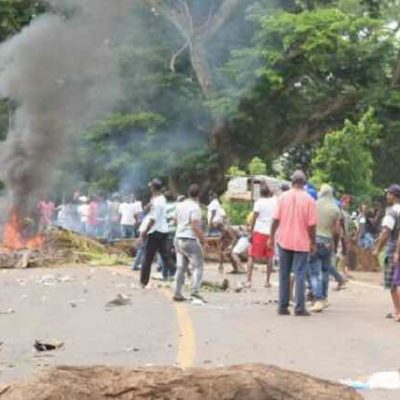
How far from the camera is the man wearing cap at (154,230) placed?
14.6 m

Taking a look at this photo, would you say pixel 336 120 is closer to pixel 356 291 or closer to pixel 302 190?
pixel 356 291

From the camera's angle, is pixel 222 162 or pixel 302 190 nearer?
pixel 302 190

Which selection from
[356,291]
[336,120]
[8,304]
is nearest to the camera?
[8,304]

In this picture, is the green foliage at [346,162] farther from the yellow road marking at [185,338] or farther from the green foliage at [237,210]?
the yellow road marking at [185,338]

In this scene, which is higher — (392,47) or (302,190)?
(392,47)

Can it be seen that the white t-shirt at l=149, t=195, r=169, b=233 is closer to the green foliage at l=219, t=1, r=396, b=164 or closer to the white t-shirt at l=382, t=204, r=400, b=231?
the white t-shirt at l=382, t=204, r=400, b=231

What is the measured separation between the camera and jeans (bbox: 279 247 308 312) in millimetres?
11523

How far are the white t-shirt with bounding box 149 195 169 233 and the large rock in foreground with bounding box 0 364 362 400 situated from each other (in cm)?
1039

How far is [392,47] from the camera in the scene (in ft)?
104

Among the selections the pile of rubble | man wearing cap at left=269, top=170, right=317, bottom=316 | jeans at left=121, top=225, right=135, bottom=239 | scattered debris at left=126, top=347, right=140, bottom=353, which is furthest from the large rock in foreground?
jeans at left=121, top=225, right=135, bottom=239

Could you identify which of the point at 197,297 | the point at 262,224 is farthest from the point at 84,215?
the point at 197,297

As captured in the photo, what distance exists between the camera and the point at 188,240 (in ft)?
43.2

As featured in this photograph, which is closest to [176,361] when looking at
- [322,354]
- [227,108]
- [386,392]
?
[322,354]

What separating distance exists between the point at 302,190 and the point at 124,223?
14.5 m
